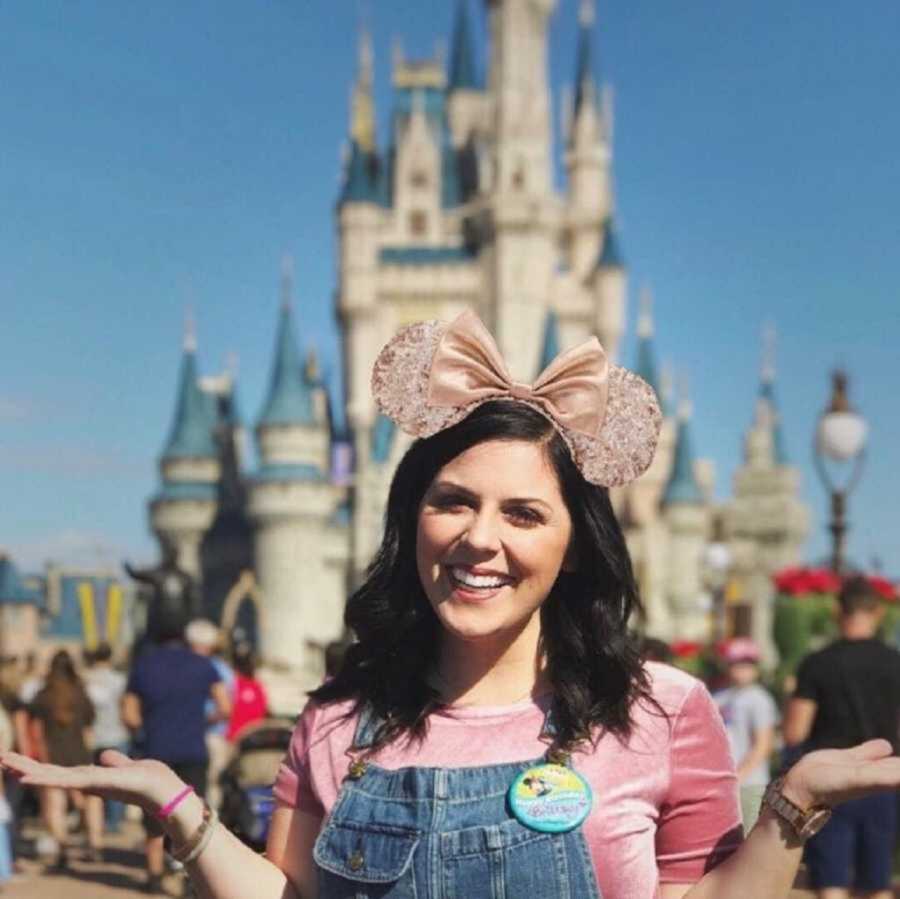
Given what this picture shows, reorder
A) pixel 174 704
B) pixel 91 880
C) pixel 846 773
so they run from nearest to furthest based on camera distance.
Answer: pixel 846 773
pixel 174 704
pixel 91 880

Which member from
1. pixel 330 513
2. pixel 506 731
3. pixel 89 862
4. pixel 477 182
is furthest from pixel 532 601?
pixel 477 182

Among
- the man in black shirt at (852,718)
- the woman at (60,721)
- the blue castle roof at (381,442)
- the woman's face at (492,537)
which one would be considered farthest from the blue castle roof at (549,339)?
the woman's face at (492,537)

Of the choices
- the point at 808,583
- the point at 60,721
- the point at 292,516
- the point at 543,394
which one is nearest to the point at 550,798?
the point at 543,394

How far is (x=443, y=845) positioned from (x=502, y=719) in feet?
0.60

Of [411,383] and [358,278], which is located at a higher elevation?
[358,278]

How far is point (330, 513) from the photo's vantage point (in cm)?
4819

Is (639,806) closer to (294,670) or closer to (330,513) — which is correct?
(294,670)

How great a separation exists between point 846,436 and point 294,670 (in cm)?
3402

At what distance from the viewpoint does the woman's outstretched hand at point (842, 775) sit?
1.75m

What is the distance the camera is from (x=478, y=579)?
6.45 feet

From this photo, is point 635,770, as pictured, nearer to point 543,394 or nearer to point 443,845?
point 443,845

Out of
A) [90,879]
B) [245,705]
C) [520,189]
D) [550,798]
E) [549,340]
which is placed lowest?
[90,879]

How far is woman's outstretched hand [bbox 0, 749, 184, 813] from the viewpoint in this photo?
1.88 meters

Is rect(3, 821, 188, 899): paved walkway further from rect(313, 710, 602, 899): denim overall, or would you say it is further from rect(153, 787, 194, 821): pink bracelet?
rect(313, 710, 602, 899): denim overall
